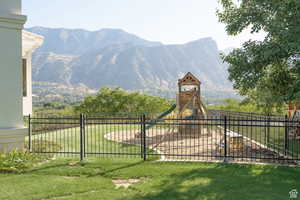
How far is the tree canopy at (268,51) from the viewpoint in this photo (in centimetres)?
798

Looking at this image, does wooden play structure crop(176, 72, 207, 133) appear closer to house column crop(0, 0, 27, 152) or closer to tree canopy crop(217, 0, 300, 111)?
tree canopy crop(217, 0, 300, 111)

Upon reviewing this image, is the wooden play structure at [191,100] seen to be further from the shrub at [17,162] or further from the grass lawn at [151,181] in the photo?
the shrub at [17,162]

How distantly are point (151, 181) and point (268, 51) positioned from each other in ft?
15.6

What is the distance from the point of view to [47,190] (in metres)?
6.27

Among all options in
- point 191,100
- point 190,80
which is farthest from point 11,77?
point 190,80

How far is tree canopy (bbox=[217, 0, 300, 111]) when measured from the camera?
26.2ft

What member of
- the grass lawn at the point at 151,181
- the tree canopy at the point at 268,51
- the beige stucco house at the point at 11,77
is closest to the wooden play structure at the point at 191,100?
the tree canopy at the point at 268,51

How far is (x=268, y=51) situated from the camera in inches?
312

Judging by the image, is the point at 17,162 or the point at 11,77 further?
the point at 11,77

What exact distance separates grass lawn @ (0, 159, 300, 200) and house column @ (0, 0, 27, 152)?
185 centimetres

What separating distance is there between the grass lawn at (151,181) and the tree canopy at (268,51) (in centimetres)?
245

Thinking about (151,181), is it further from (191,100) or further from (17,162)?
(191,100)

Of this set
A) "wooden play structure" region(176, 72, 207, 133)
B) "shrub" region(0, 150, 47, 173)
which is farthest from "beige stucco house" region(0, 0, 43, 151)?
"wooden play structure" region(176, 72, 207, 133)

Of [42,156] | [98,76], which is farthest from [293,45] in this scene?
[98,76]
